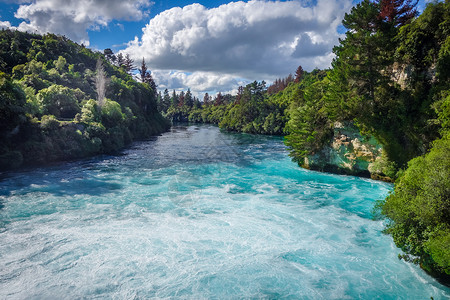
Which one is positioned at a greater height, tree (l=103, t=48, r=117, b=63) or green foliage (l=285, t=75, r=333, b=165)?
tree (l=103, t=48, r=117, b=63)

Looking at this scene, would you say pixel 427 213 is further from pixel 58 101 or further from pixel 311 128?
pixel 58 101

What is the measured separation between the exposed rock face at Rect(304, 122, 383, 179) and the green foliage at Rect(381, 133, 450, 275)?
13.4 meters

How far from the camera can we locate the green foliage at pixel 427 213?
28.2 feet

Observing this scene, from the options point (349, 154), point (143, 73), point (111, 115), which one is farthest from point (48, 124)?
point (143, 73)

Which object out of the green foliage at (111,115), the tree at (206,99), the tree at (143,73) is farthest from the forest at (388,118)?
the tree at (206,99)

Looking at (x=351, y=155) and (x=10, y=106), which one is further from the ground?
(x=10, y=106)

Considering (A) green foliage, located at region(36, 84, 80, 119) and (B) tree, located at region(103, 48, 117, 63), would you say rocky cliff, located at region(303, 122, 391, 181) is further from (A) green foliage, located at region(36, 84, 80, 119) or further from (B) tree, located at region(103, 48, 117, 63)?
(B) tree, located at region(103, 48, 117, 63)

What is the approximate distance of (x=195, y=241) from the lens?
13164 mm

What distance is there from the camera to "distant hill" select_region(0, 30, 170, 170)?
25844 mm

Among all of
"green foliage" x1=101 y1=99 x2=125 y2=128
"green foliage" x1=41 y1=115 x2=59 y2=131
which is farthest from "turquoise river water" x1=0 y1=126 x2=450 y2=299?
"green foliage" x1=101 y1=99 x2=125 y2=128

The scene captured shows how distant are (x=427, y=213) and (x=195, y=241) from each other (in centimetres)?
1001

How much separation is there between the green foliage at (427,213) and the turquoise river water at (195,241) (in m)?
1.79

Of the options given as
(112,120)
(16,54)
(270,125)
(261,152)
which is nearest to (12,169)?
(112,120)

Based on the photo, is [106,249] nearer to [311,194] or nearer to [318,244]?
[318,244]
